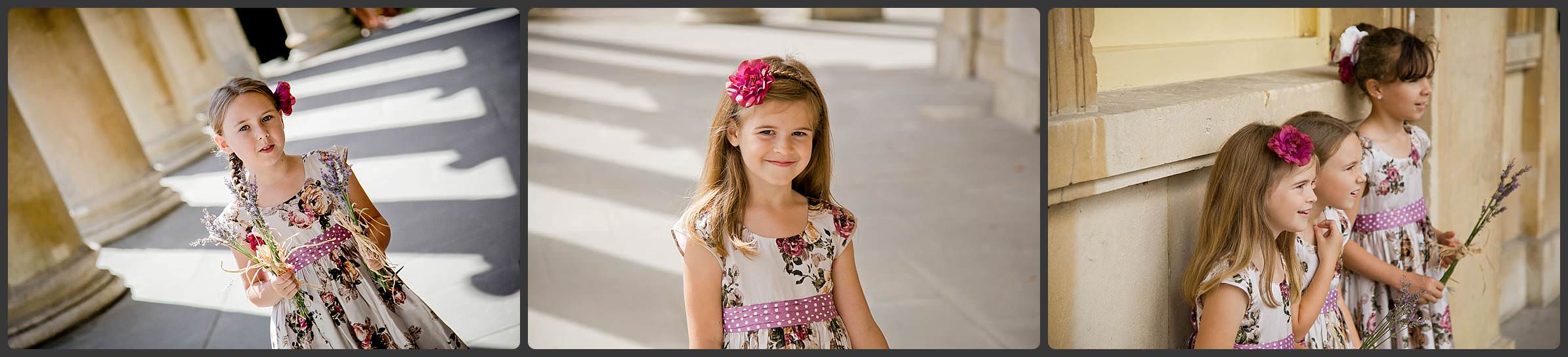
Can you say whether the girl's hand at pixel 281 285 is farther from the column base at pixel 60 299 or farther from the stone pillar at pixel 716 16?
the stone pillar at pixel 716 16

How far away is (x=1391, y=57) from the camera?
2.71 metres

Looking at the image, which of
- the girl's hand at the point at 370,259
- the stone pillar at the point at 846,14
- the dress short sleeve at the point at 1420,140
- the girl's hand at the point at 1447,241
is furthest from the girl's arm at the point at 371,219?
the stone pillar at the point at 846,14

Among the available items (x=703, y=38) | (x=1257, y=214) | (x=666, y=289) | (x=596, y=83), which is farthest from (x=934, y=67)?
(x=1257, y=214)

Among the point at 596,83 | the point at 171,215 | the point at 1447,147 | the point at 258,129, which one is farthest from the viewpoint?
the point at 596,83

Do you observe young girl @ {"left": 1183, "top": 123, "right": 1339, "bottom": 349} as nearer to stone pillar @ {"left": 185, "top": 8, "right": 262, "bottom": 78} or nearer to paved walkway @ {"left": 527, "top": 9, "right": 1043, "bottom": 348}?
paved walkway @ {"left": 527, "top": 9, "right": 1043, "bottom": 348}

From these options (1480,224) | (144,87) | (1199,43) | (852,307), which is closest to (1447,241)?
(1480,224)

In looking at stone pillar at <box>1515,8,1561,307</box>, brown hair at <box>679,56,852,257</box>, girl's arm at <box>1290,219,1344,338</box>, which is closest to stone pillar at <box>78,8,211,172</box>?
brown hair at <box>679,56,852,257</box>

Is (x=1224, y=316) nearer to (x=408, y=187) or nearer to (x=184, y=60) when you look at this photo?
(x=408, y=187)

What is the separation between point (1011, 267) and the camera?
408 centimetres

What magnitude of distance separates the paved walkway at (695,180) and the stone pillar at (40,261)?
0.96m

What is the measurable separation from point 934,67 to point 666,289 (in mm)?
5549

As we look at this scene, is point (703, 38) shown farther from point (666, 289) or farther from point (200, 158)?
point (200, 158)

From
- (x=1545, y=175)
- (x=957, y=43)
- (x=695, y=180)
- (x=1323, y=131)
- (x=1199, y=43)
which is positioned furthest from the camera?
(x=957, y=43)

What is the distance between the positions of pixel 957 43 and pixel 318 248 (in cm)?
675
